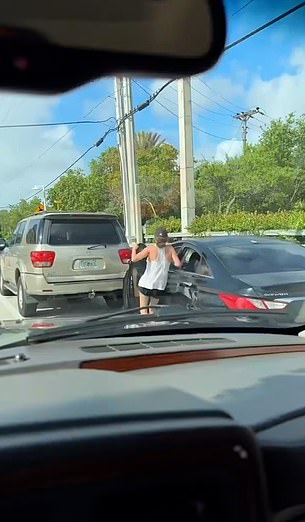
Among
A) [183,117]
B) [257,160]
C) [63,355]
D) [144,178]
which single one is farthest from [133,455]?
[144,178]

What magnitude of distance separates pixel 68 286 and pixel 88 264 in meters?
0.52

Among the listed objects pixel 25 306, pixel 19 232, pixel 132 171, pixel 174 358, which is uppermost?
pixel 132 171

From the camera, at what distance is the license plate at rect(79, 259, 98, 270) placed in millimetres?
10148

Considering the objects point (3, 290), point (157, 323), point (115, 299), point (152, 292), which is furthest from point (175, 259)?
point (3, 290)

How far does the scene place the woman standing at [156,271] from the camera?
7.63 meters

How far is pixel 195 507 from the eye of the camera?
Result: 4.15ft

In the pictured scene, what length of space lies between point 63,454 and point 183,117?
1895 cm

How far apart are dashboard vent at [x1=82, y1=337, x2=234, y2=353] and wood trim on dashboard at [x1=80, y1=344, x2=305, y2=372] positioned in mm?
159

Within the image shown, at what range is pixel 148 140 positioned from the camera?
5125cm

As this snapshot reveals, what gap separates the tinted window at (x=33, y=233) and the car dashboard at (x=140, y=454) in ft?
28.4

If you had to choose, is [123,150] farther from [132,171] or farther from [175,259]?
[175,259]

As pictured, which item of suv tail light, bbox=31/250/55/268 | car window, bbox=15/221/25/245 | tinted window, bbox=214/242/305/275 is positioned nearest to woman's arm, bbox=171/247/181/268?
tinted window, bbox=214/242/305/275

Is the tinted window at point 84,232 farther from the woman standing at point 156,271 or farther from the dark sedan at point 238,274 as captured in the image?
the dark sedan at point 238,274

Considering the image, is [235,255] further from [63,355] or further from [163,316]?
[63,355]
